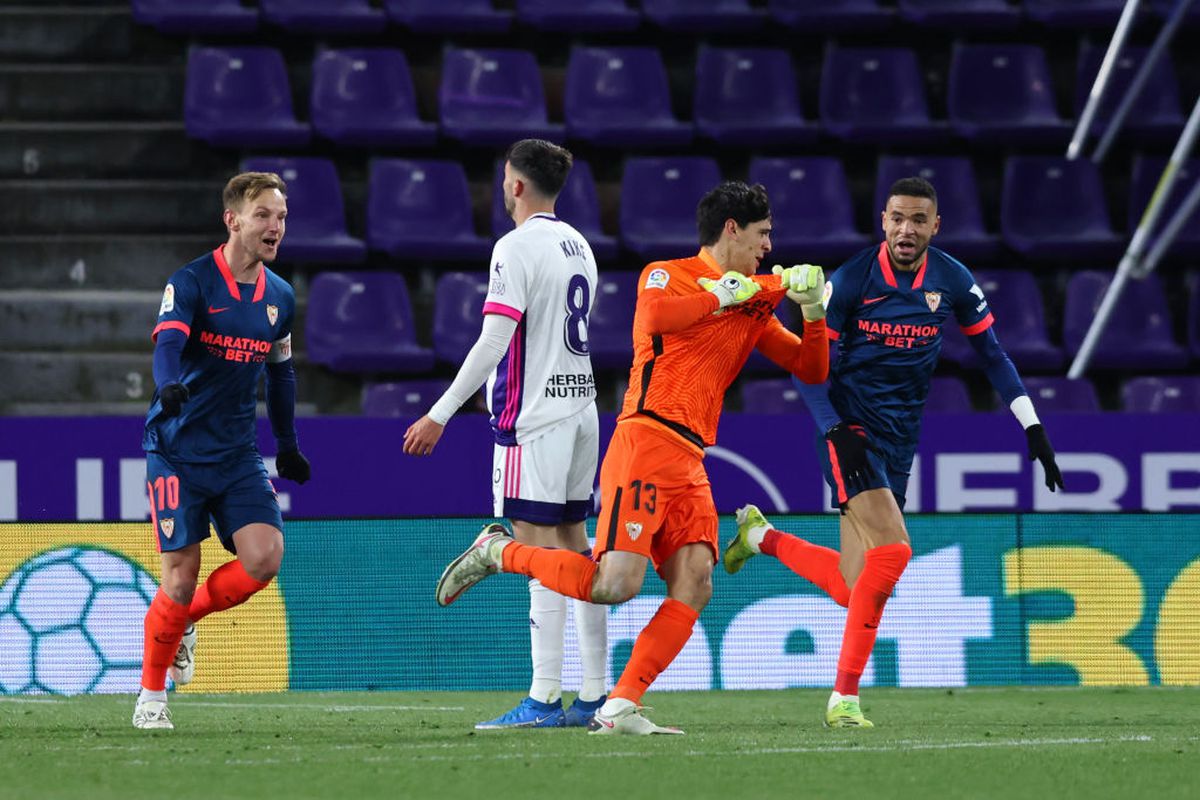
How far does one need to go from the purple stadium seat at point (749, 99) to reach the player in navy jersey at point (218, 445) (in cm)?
686

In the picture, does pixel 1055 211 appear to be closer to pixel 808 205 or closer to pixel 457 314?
pixel 808 205

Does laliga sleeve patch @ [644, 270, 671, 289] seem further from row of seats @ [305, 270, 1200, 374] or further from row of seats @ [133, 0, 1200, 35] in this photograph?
row of seats @ [133, 0, 1200, 35]

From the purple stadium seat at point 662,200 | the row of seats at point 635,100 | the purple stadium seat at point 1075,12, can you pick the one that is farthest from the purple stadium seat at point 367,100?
the purple stadium seat at point 1075,12

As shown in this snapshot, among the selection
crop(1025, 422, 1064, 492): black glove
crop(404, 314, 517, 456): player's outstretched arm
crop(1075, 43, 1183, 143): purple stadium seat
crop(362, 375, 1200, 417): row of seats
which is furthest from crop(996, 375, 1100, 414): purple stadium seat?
crop(404, 314, 517, 456): player's outstretched arm

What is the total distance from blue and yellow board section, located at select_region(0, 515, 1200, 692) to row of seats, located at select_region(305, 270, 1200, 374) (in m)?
2.83

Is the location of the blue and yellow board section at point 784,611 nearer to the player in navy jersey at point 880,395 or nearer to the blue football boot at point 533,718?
the player in navy jersey at point 880,395

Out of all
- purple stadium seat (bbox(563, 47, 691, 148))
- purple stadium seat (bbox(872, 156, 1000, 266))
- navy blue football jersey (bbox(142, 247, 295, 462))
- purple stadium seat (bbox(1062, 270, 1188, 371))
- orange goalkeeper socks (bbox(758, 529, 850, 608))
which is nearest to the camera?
navy blue football jersey (bbox(142, 247, 295, 462))

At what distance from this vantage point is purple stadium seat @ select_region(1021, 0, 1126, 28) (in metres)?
14.1

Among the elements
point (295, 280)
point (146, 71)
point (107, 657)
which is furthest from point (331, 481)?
point (146, 71)

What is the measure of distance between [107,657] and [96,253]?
4.45 m

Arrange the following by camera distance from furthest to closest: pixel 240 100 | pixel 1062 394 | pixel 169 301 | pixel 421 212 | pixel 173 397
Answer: pixel 240 100 → pixel 421 212 → pixel 1062 394 → pixel 169 301 → pixel 173 397

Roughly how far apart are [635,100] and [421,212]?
5.69 feet

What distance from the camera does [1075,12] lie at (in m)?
14.2

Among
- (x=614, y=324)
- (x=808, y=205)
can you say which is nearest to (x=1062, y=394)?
(x=808, y=205)
